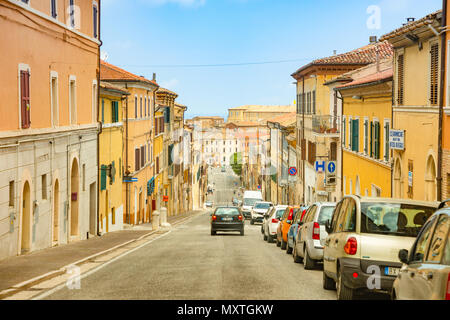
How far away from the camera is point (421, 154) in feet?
84.4

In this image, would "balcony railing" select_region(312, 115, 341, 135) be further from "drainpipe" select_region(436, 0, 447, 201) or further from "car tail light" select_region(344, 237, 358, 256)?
"car tail light" select_region(344, 237, 358, 256)

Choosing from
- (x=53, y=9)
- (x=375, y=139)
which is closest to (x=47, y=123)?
(x=53, y=9)

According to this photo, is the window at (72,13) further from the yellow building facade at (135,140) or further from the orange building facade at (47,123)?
the yellow building facade at (135,140)

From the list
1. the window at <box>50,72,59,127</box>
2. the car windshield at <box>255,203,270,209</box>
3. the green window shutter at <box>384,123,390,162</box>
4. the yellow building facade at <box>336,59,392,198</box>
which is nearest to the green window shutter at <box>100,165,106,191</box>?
the window at <box>50,72,59,127</box>

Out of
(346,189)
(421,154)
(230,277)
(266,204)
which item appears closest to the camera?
(230,277)

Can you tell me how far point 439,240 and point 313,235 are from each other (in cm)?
891

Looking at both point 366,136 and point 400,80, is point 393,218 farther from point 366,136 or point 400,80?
point 366,136

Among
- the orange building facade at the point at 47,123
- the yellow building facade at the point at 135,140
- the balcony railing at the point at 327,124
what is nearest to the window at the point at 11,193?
the orange building facade at the point at 47,123

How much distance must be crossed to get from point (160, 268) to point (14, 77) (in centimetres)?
747

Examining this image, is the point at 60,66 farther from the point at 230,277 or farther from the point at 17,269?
the point at 230,277

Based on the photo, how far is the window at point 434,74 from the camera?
23750 millimetres

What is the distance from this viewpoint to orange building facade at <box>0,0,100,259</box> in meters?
19.3
